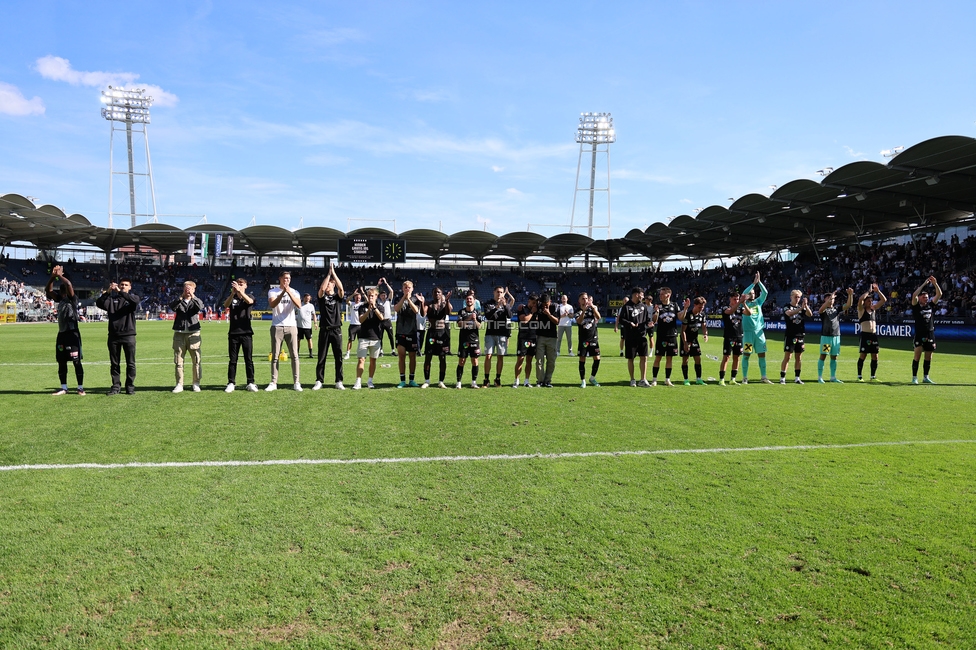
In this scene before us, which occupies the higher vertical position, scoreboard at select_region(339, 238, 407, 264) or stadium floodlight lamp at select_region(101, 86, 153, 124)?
stadium floodlight lamp at select_region(101, 86, 153, 124)

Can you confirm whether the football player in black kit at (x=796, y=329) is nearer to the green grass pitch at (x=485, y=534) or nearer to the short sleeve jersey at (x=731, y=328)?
the short sleeve jersey at (x=731, y=328)

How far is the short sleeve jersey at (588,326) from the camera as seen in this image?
12070mm

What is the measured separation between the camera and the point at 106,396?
951 centimetres

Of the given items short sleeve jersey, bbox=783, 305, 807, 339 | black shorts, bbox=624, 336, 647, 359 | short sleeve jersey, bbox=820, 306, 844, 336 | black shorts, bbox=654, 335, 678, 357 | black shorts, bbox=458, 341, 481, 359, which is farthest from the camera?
short sleeve jersey, bbox=820, 306, 844, 336

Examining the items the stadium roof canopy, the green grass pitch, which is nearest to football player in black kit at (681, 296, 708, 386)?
the green grass pitch

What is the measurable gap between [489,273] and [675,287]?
21.2 m

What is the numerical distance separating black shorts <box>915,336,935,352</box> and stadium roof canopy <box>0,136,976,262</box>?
45.1 feet

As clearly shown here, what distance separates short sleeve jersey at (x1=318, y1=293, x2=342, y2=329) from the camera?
1055 cm

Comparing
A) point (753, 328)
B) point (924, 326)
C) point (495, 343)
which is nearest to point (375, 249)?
point (495, 343)

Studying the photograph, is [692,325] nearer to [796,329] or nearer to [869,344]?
[796,329]

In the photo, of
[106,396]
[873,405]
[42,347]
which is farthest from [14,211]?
[873,405]

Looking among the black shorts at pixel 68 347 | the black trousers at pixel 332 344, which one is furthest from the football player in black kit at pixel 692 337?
the black shorts at pixel 68 347

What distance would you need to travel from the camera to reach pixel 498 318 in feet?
37.2

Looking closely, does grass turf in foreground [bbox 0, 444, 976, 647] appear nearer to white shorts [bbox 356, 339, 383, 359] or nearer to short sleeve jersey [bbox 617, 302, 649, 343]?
white shorts [bbox 356, 339, 383, 359]
